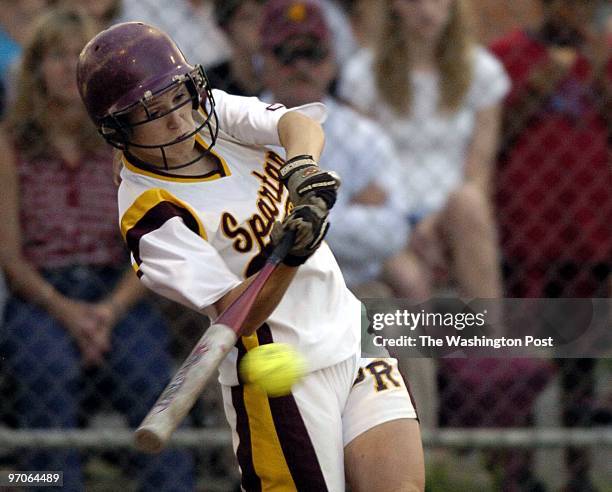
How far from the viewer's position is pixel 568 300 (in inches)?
191

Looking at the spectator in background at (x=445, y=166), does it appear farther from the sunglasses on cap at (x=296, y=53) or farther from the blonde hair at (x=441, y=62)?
the sunglasses on cap at (x=296, y=53)

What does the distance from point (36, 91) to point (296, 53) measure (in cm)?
101

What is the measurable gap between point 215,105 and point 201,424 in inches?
71.4

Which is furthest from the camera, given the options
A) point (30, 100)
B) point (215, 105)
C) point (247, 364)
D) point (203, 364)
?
point (30, 100)


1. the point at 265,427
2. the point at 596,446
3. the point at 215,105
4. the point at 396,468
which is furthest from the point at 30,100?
the point at 596,446

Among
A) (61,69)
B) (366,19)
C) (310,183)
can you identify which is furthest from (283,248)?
(366,19)

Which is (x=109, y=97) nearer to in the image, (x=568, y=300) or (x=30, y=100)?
(x=30, y=100)

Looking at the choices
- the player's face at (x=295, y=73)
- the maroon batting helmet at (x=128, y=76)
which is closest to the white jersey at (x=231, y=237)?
the maroon batting helmet at (x=128, y=76)

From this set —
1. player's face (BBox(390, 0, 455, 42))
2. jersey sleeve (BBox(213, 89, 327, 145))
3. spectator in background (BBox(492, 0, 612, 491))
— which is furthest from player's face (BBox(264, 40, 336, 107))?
jersey sleeve (BBox(213, 89, 327, 145))

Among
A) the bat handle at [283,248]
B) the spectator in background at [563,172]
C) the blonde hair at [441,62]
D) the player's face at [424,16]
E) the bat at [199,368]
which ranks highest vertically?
the bat handle at [283,248]

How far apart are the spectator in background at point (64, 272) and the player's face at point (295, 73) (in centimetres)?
71

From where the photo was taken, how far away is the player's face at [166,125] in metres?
3.12

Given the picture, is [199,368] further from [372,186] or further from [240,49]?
[240,49]

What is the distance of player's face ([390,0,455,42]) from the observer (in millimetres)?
4801
